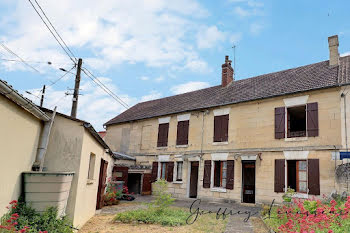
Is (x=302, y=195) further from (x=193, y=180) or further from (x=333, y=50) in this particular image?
(x=333, y=50)

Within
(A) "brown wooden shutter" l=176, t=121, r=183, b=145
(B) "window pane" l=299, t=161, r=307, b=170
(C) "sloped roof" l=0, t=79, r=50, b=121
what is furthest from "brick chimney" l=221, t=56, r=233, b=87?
(C) "sloped roof" l=0, t=79, r=50, b=121

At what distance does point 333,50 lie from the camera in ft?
48.3

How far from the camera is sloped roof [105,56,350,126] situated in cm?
1356

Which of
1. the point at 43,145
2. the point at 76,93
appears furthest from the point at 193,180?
the point at 43,145

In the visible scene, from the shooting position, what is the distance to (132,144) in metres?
21.0

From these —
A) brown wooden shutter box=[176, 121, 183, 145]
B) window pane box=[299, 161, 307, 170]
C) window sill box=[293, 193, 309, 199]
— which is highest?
brown wooden shutter box=[176, 121, 183, 145]

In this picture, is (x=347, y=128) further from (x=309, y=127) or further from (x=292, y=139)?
(x=292, y=139)

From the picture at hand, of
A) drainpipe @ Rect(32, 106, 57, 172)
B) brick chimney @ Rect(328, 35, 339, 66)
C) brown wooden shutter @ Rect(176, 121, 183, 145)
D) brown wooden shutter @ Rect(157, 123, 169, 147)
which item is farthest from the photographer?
brown wooden shutter @ Rect(157, 123, 169, 147)

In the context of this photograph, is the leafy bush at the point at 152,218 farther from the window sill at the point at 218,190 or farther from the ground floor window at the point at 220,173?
the ground floor window at the point at 220,173

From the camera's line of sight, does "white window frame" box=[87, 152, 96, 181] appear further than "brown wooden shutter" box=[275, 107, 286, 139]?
No

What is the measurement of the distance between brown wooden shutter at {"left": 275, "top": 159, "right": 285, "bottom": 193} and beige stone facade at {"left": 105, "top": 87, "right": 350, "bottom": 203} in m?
0.26

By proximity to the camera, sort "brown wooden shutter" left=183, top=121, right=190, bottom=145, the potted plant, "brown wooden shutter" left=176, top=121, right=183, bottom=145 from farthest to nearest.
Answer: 1. "brown wooden shutter" left=176, top=121, right=183, bottom=145
2. "brown wooden shutter" left=183, top=121, right=190, bottom=145
3. the potted plant

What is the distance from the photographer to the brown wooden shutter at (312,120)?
41.8 ft

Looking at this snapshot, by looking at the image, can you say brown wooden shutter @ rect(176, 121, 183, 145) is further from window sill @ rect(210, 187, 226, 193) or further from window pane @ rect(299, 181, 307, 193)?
window pane @ rect(299, 181, 307, 193)
